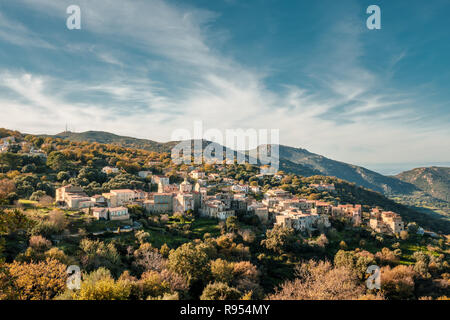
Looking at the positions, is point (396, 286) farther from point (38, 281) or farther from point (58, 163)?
point (58, 163)

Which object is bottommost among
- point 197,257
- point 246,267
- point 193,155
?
point 246,267

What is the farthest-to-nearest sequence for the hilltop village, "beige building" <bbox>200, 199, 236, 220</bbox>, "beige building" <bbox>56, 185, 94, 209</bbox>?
"beige building" <bbox>200, 199, 236, 220</bbox>
"beige building" <bbox>56, 185, 94, 209</bbox>
the hilltop village

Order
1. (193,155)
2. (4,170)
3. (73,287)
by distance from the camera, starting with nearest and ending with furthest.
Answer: (73,287) → (4,170) → (193,155)

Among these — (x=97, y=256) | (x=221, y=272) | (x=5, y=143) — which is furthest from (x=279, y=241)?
(x=5, y=143)

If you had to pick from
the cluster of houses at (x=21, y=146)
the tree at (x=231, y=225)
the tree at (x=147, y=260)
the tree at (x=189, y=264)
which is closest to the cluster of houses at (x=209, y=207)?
the tree at (x=231, y=225)

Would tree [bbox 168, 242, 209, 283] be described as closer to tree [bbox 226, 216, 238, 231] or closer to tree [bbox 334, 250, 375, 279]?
tree [bbox 226, 216, 238, 231]

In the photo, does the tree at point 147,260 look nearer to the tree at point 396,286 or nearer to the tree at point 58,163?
the tree at point 396,286

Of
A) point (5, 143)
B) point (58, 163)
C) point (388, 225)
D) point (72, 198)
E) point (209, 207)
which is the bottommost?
point (388, 225)

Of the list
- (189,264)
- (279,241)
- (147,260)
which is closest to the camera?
(189,264)

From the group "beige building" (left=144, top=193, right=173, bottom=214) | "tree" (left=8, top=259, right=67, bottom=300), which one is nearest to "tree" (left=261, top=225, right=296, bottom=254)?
"beige building" (left=144, top=193, right=173, bottom=214)
